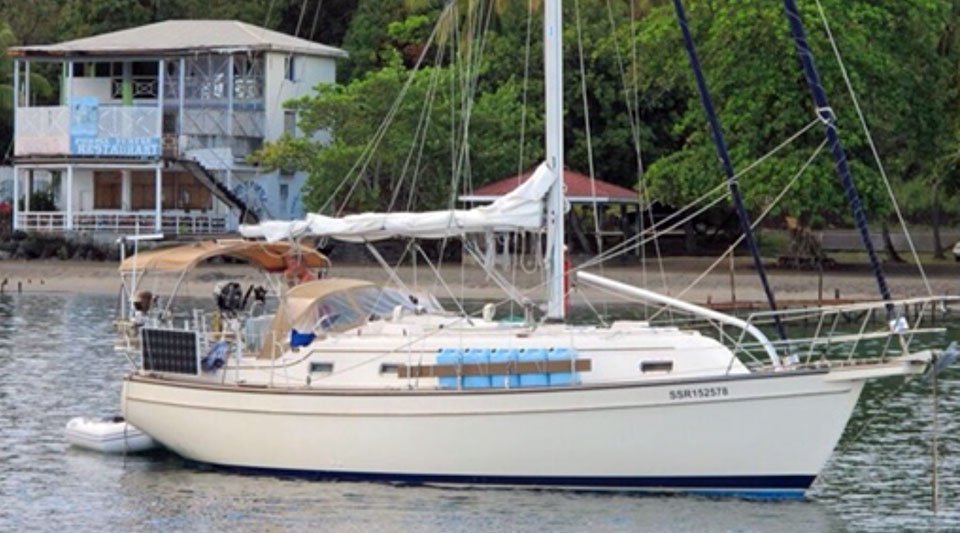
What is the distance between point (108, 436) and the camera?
31641 millimetres

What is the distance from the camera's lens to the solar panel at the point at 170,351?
95.7 feet

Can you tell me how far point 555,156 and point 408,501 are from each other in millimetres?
A: 4914

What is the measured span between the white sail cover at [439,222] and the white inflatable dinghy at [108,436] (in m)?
3.64

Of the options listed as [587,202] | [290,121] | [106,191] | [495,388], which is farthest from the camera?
[290,121]

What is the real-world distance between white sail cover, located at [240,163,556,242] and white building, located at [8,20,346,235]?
40.5m

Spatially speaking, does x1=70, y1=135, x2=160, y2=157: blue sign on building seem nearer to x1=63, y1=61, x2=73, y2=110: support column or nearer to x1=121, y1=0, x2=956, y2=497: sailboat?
x1=63, y1=61, x2=73, y2=110: support column

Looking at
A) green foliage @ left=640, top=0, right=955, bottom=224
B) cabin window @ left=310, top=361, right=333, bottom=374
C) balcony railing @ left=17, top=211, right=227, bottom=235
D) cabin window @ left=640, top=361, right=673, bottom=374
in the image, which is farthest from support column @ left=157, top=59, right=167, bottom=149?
cabin window @ left=640, top=361, right=673, bottom=374

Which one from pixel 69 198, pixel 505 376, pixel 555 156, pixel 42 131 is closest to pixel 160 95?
pixel 42 131

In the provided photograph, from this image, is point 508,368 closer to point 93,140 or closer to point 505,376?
point 505,376

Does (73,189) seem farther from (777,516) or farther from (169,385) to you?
(777,516)

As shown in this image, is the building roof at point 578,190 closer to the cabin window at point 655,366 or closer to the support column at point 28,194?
the support column at point 28,194

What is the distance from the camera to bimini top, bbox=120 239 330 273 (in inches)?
1171

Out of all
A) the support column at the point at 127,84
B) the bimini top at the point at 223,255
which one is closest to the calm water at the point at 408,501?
the bimini top at the point at 223,255

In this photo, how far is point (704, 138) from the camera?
212ft
